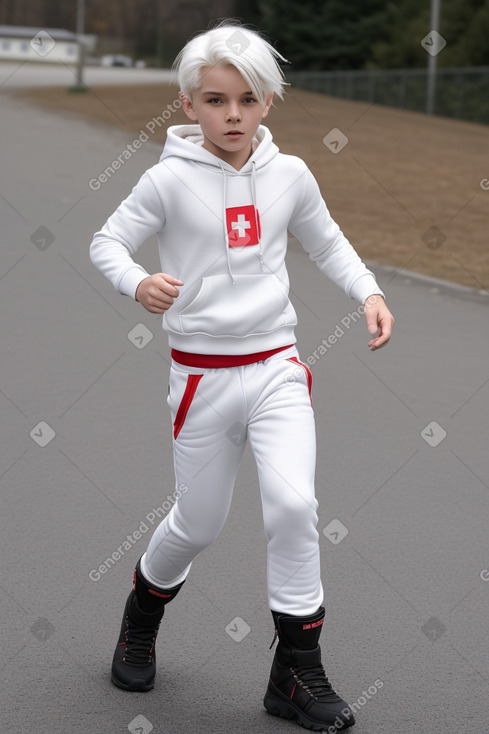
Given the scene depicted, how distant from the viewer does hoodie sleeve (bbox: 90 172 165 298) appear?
137 inches

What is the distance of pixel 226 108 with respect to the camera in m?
3.41

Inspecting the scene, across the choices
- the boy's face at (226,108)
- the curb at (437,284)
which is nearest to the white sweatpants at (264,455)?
the boy's face at (226,108)

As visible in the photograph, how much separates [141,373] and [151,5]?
64200 millimetres

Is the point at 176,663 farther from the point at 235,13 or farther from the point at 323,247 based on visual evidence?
the point at 235,13

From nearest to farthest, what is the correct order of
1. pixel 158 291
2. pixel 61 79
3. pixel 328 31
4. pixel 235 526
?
pixel 158 291 < pixel 235 526 < pixel 61 79 < pixel 328 31

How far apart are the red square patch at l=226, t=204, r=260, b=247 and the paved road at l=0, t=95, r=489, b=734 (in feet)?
4.64

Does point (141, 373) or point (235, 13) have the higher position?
point (235, 13)

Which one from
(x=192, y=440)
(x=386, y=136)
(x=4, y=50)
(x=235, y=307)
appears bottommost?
(x=4, y=50)

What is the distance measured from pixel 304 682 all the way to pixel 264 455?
70 cm

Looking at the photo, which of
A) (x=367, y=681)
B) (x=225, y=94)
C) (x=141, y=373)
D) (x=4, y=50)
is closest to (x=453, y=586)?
(x=367, y=681)

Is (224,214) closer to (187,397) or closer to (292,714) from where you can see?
(187,397)

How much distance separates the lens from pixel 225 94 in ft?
11.1

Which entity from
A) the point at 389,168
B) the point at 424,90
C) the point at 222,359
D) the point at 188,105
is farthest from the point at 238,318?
the point at 424,90

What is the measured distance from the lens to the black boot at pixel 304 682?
11.7 ft
